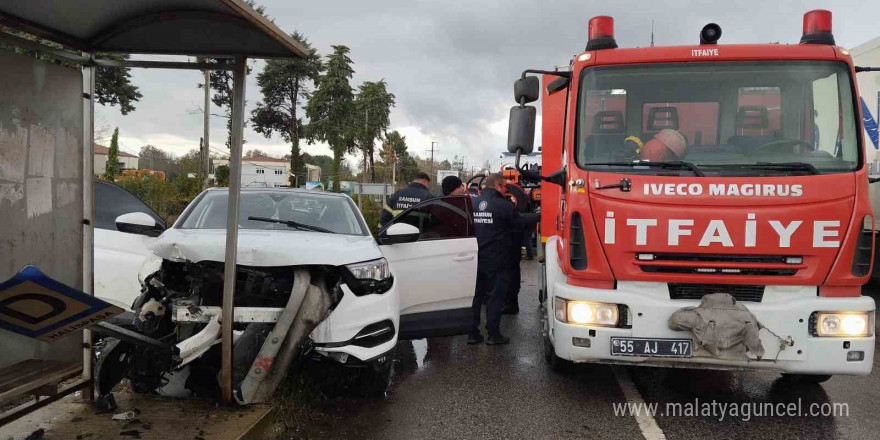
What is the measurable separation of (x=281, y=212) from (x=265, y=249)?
142cm

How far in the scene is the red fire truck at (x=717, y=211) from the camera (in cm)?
376

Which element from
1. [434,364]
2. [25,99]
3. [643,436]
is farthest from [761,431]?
[25,99]

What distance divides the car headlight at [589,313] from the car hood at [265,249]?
4.43ft

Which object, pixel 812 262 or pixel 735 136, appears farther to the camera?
pixel 735 136

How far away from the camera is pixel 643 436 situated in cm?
383

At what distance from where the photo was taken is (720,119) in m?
4.32

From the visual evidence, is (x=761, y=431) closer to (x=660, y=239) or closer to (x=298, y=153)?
(x=660, y=239)

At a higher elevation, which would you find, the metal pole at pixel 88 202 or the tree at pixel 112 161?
the tree at pixel 112 161

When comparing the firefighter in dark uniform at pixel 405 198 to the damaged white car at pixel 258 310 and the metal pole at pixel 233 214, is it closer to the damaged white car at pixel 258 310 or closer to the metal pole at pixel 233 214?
the damaged white car at pixel 258 310

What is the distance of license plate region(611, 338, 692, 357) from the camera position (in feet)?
12.6

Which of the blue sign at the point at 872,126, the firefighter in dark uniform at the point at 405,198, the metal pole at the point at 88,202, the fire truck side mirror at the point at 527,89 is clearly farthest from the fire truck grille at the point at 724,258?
the blue sign at the point at 872,126

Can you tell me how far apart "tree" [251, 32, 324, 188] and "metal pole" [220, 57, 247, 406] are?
3660cm

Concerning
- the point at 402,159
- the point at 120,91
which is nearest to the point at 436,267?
the point at 120,91

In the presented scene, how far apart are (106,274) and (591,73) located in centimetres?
405
